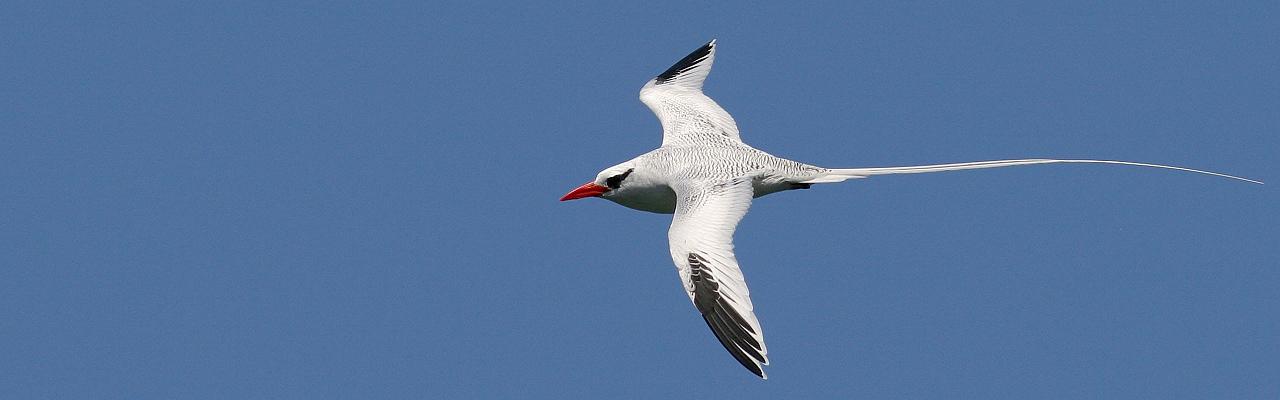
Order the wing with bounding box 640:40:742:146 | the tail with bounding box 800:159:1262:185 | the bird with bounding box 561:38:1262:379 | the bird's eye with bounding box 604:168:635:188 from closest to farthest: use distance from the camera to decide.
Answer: the bird with bounding box 561:38:1262:379 < the tail with bounding box 800:159:1262:185 < the bird's eye with bounding box 604:168:635:188 < the wing with bounding box 640:40:742:146

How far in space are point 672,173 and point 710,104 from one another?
7.77ft

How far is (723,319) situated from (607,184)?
285 centimetres

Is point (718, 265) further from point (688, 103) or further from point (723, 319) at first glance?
point (688, 103)

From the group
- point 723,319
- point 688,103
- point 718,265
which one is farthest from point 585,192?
point 723,319

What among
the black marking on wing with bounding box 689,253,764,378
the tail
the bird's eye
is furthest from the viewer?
the bird's eye

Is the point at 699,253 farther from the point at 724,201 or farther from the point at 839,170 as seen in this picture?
the point at 839,170

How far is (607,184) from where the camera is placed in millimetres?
13242

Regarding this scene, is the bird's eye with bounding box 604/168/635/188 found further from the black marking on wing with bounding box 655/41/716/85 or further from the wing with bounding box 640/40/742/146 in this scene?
the black marking on wing with bounding box 655/41/716/85

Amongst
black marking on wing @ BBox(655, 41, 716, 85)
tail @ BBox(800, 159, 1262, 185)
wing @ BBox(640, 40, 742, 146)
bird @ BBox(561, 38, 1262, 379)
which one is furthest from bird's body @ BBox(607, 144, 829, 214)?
black marking on wing @ BBox(655, 41, 716, 85)

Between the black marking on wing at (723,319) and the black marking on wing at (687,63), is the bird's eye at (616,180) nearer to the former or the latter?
the black marking on wing at (723,319)

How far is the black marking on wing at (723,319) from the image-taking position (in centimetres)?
1061

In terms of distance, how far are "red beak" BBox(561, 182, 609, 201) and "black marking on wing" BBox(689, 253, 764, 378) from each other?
2315 mm

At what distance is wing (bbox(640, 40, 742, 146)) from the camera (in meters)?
14.3

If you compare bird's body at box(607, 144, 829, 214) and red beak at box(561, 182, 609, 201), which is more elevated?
red beak at box(561, 182, 609, 201)
